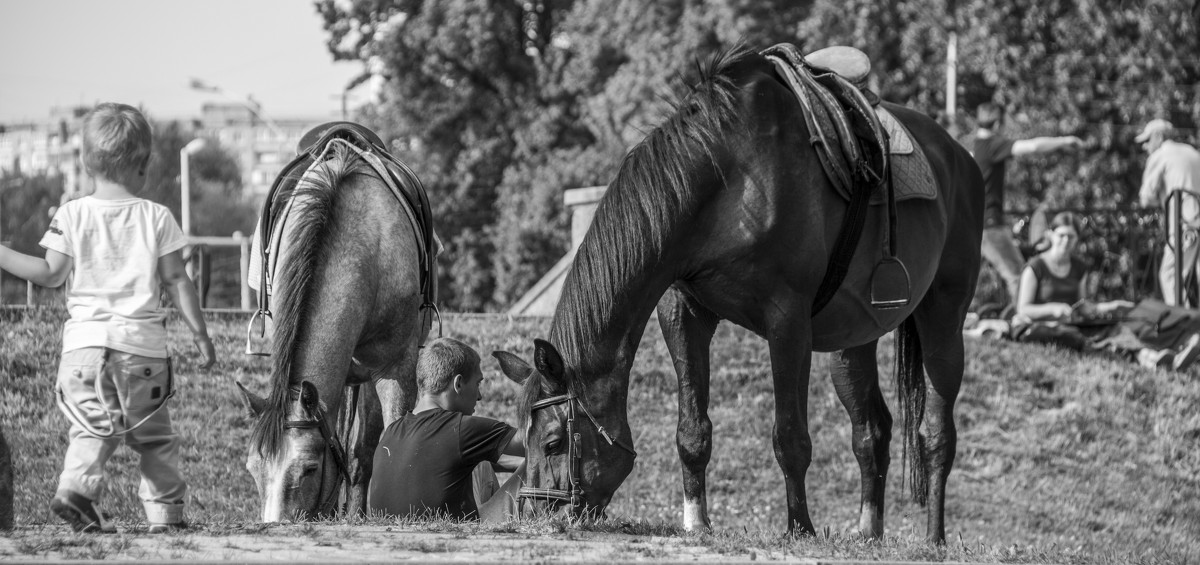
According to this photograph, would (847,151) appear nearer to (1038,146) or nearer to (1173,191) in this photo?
(1038,146)

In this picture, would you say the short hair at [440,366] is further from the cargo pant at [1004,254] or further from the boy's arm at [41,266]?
the cargo pant at [1004,254]

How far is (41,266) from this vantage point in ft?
15.7

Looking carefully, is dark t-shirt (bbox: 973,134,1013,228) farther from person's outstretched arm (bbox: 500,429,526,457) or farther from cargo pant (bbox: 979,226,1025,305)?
person's outstretched arm (bbox: 500,429,526,457)

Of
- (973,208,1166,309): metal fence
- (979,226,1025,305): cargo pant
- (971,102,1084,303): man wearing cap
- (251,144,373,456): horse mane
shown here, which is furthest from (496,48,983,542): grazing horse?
(973,208,1166,309): metal fence

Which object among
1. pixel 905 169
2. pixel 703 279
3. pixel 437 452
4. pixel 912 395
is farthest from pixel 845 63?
pixel 437 452

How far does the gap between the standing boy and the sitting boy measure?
5.65ft

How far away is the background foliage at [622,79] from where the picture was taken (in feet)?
88.9

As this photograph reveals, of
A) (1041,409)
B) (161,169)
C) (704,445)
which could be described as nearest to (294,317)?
(704,445)

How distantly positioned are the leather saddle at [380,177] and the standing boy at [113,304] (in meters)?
1.51

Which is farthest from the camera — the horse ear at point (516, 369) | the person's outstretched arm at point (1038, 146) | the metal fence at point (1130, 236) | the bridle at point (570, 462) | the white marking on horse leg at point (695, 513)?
the metal fence at point (1130, 236)

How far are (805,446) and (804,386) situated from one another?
27cm

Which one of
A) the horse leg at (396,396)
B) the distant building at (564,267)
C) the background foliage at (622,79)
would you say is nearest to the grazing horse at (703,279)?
the horse leg at (396,396)

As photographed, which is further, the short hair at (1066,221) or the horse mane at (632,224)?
the short hair at (1066,221)

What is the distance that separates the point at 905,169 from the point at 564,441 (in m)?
2.42
